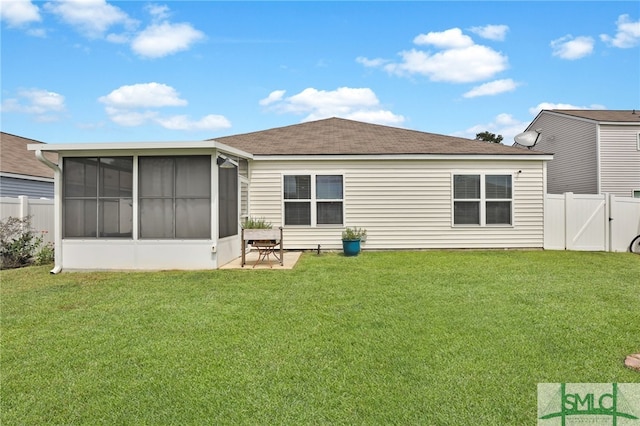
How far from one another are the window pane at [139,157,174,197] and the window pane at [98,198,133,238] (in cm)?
48

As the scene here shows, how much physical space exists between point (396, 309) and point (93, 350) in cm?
338

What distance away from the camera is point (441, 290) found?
232 inches

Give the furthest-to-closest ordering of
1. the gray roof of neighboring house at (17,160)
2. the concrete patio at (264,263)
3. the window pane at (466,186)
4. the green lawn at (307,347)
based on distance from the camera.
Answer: the gray roof of neighboring house at (17,160) → the window pane at (466,186) → the concrete patio at (264,263) → the green lawn at (307,347)

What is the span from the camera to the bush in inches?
347

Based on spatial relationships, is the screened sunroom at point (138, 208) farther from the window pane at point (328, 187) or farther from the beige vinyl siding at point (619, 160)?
the beige vinyl siding at point (619, 160)

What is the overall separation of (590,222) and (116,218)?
1251 centimetres

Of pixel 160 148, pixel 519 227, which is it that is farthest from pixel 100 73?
pixel 519 227

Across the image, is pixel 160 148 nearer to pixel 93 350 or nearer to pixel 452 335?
pixel 93 350

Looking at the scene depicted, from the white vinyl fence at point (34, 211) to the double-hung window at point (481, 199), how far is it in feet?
37.0

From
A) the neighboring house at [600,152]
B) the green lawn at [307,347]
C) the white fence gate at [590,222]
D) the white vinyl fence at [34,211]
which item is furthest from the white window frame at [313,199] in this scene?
the neighboring house at [600,152]

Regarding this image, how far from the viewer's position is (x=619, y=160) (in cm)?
1565

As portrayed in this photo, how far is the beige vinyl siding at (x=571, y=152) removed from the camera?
16.0 meters

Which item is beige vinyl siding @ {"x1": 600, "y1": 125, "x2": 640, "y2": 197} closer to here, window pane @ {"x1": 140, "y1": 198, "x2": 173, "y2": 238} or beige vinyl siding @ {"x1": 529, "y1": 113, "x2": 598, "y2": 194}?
beige vinyl siding @ {"x1": 529, "y1": 113, "x2": 598, "y2": 194}

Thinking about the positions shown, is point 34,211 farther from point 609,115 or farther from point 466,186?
point 609,115
